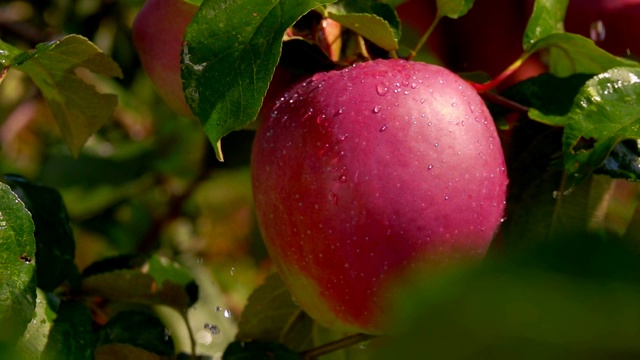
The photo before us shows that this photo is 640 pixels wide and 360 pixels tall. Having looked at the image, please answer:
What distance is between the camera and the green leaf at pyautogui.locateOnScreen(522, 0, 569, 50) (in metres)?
0.58

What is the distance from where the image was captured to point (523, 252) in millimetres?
194

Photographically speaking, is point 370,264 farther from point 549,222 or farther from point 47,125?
point 47,125

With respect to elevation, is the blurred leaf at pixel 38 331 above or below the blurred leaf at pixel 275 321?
above

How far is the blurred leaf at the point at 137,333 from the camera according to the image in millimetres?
581

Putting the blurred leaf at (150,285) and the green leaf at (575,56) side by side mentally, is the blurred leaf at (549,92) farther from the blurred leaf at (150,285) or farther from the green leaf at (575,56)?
the blurred leaf at (150,285)

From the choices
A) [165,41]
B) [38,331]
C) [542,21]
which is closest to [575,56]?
[542,21]

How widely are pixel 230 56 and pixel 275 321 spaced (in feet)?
0.79

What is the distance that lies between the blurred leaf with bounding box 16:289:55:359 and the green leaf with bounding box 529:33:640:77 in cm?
36

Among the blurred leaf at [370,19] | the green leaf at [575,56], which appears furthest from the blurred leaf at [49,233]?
the green leaf at [575,56]

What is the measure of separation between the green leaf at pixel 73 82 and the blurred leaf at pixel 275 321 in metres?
0.17

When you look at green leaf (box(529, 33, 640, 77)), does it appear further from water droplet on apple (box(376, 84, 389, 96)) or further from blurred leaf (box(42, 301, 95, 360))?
blurred leaf (box(42, 301, 95, 360))

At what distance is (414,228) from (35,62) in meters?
0.27

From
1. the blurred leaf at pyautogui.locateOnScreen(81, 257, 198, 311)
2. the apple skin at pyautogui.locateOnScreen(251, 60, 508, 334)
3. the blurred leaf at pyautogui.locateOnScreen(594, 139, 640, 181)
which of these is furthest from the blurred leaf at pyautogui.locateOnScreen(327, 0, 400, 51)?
the blurred leaf at pyautogui.locateOnScreen(81, 257, 198, 311)

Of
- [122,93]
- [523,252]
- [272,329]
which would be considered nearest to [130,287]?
[272,329]
